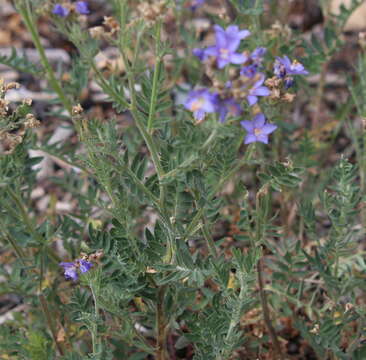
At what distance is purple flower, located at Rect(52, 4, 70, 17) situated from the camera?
7.88 ft

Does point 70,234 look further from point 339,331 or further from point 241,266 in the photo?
point 339,331

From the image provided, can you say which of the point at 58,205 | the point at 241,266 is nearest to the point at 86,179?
the point at 58,205

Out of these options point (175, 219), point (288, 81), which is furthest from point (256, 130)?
point (175, 219)

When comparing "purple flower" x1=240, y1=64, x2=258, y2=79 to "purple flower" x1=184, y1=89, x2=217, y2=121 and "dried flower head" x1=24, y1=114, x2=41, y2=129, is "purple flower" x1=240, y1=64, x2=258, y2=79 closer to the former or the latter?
"purple flower" x1=184, y1=89, x2=217, y2=121

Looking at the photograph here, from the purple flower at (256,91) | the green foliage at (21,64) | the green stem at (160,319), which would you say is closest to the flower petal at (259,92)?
the purple flower at (256,91)

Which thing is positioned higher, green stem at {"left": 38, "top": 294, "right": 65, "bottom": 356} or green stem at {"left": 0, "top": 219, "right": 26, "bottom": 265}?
green stem at {"left": 0, "top": 219, "right": 26, "bottom": 265}

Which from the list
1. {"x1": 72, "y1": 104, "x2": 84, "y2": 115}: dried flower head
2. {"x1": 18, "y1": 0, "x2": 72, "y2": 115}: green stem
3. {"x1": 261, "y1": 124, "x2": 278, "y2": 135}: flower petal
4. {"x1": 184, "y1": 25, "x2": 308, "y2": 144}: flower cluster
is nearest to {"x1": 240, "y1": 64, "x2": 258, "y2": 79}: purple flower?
{"x1": 184, "y1": 25, "x2": 308, "y2": 144}: flower cluster

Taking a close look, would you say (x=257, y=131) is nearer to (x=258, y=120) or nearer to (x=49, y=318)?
(x=258, y=120)

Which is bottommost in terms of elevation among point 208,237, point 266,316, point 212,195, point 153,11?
point 266,316

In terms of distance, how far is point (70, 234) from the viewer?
252 cm

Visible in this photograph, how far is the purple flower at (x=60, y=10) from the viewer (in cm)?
240

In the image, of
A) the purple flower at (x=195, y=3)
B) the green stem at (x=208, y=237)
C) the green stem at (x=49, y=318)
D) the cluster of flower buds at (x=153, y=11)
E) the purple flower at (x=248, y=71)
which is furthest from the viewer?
the purple flower at (x=195, y=3)

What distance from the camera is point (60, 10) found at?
2416mm

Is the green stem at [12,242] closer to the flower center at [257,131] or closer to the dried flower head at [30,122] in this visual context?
the dried flower head at [30,122]
